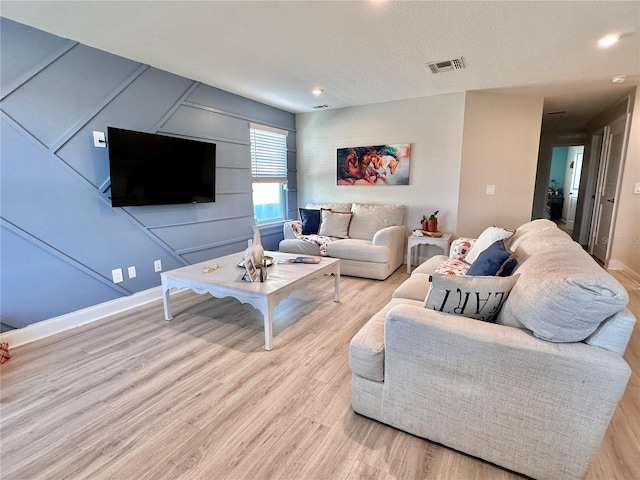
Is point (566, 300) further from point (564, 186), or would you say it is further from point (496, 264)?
point (564, 186)

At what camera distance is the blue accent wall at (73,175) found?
2.28 metres

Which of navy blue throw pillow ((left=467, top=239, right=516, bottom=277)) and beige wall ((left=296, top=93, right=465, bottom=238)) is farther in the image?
beige wall ((left=296, top=93, right=465, bottom=238))

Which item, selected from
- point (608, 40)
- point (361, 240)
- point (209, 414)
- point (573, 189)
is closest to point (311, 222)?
point (361, 240)

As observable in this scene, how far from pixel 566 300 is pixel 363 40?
2.30m

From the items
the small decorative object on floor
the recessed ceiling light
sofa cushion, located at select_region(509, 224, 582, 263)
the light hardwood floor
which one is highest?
the recessed ceiling light

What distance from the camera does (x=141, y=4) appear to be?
1.97m

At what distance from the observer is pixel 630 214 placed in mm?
3785

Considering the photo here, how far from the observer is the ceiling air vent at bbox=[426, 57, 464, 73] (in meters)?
2.85

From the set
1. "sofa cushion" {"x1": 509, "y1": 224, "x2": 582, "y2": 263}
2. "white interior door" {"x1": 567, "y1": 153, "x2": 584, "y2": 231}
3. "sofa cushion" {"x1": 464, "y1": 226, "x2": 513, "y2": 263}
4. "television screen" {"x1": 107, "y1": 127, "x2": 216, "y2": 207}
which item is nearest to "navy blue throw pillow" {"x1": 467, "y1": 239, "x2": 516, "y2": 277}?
"sofa cushion" {"x1": 509, "y1": 224, "x2": 582, "y2": 263}

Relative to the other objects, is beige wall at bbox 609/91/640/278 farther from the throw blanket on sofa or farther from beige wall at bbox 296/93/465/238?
the throw blanket on sofa

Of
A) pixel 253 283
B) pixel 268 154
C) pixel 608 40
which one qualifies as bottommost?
pixel 253 283

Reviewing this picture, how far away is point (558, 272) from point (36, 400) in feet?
8.88

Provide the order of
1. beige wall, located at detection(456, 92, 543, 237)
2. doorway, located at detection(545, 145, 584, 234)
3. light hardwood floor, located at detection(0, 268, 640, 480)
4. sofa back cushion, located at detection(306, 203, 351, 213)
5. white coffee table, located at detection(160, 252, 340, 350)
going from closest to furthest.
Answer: light hardwood floor, located at detection(0, 268, 640, 480)
white coffee table, located at detection(160, 252, 340, 350)
beige wall, located at detection(456, 92, 543, 237)
sofa back cushion, located at detection(306, 203, 351, 213)
doorway, located at detection(545, 145, 584, 234)

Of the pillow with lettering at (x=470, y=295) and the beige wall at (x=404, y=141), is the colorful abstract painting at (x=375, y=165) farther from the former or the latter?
the pillow with lettering at (x=470, y=295)
